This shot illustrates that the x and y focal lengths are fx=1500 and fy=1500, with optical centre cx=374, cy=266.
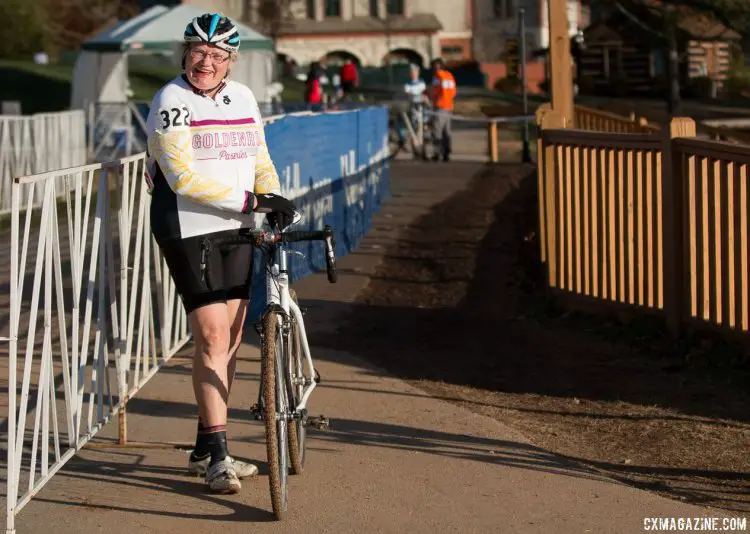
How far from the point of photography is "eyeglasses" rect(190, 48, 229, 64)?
232 inches

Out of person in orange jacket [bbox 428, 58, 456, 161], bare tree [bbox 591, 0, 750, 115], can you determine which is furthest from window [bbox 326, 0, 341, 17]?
person in orange jacket [bbox 428, 58, 456, 161]

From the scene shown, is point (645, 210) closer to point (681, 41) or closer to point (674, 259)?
point (674, 259)

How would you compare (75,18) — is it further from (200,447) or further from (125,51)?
(200,447)

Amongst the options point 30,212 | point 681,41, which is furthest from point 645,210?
point 681,41

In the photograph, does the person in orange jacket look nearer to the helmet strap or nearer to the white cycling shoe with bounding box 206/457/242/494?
the helmet strap

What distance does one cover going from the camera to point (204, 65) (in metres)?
5.89

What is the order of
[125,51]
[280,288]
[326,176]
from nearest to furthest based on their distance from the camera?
[280,288] < [326,176] < [125,51]

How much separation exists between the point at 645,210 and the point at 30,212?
16.2 ft

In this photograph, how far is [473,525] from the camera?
5.53 m

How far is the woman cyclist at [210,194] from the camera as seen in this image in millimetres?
5820

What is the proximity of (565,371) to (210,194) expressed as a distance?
11.4 feet

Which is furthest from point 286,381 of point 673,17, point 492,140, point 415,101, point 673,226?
point 673,17

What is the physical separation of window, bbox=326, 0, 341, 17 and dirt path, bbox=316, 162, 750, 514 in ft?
271

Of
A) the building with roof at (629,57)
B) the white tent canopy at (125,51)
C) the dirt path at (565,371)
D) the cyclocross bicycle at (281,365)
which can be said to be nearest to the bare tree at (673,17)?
the building with roof at (629,57)
